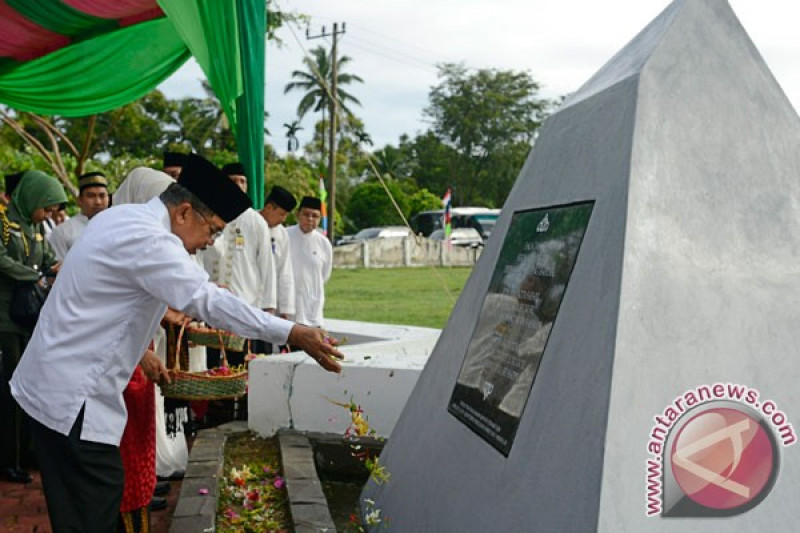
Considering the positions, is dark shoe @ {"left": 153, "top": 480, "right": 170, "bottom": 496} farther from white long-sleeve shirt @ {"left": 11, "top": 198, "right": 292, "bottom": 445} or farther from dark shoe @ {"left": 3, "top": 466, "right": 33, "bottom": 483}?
white long-sleeve shirt @ {"left": 11, "top": 198, "right": 292, "bottom": 445}

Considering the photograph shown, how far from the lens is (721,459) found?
225cm

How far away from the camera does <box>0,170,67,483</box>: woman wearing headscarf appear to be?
5059 mm

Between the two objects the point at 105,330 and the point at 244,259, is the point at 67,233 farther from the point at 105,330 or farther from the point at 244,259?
the point at 105,330

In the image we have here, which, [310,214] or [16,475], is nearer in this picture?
[16,475]

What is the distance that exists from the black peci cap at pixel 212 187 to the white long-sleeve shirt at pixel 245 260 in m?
3.89

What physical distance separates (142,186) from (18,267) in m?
1.07

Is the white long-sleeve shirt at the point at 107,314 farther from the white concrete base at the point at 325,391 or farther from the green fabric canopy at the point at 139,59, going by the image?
the green fabric canopy at the point at 139,59

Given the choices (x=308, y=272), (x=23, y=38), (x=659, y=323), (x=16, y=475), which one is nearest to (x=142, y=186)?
(x=16, y=475)

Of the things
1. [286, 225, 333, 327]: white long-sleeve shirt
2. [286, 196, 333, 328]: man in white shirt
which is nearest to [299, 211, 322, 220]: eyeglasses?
[286, 196, 333, 328]: man in white shirt

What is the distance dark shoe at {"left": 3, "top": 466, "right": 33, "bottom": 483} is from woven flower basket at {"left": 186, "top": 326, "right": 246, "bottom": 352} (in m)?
1.25

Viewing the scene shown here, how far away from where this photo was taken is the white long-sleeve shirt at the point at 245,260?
6.84 m

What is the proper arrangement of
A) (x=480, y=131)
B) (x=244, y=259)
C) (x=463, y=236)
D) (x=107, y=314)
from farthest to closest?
1. (x=480, y=131)
2. (x=463, y=236)
3. (x=244, y=259)
4. (x=107, y=314)

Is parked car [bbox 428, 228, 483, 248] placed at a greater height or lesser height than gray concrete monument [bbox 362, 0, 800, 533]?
greater

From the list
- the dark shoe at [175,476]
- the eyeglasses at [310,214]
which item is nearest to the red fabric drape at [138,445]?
the dark shoe at [175,476]
